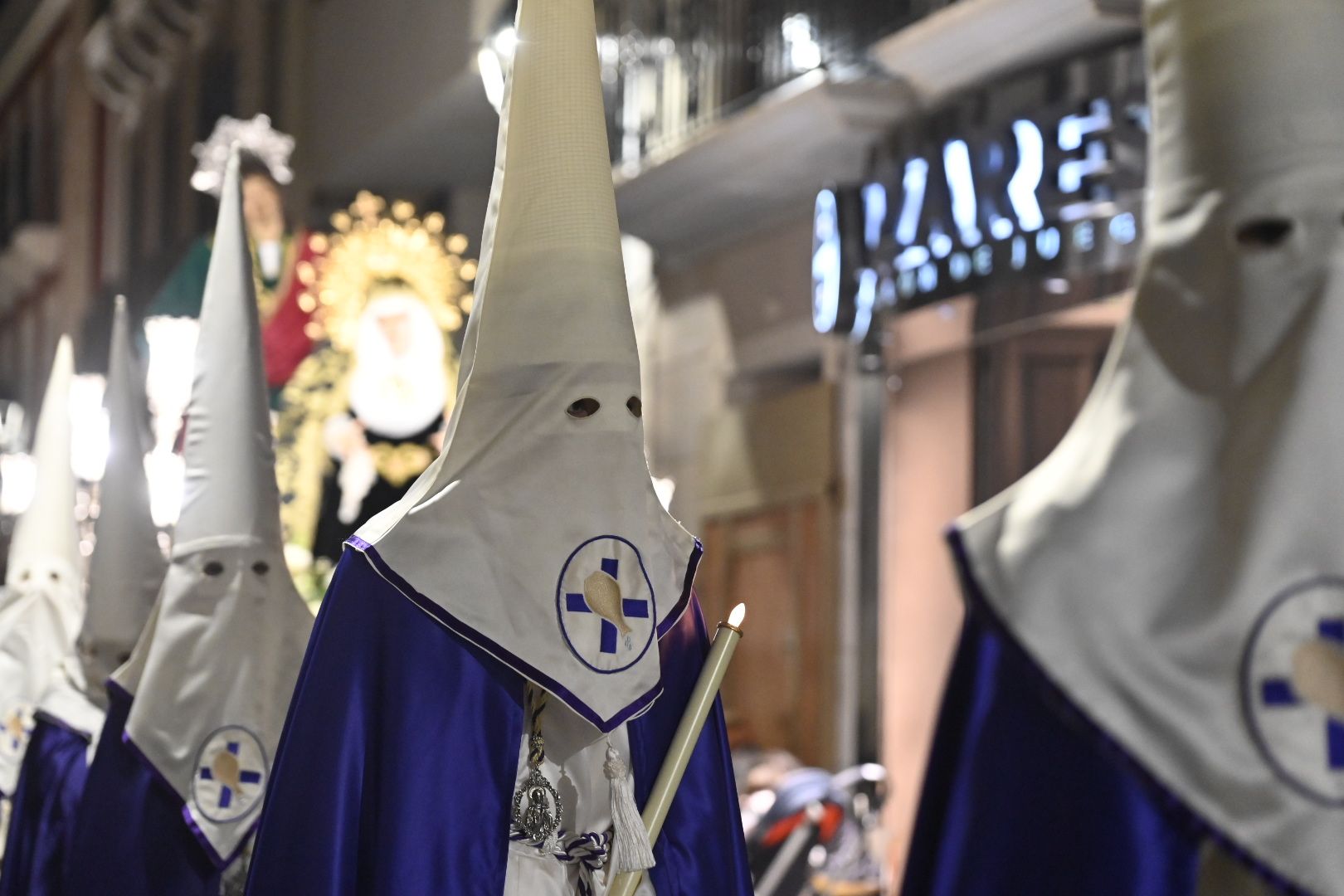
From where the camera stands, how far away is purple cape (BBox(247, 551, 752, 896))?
8.84 ft

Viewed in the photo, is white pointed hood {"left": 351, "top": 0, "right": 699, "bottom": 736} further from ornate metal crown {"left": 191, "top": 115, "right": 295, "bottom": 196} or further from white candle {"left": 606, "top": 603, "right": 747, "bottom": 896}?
ornate metal crown {"left": 191, "top": 115, "right": 295, "bottom": 196}

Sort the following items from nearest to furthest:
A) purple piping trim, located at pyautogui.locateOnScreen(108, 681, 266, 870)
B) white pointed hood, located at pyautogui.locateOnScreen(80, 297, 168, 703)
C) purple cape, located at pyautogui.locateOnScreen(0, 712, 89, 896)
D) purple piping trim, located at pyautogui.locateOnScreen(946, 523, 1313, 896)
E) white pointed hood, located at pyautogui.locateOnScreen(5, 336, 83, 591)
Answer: purple piping trim, located at pyautogui.locateOnScreen(946, 523, 1313, 896)
purple piping trim, located at pyautogui.locateOnScreen(108, 681, 266, 870)
purple cape, located at pyautogui.locateOnScreen(0, 712, 89, 896)
white pointed hood, located at pyautogui.locateOnScreen(80, 297, 168, 703)
white pointed hood, located at pyautogui.locateOnScreen(5, 336, 83, 591)

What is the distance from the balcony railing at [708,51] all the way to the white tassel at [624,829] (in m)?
6.56

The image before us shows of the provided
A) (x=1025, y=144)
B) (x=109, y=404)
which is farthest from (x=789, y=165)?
(x=109, y=404)

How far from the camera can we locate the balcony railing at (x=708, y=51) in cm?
949

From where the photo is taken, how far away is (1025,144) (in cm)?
816

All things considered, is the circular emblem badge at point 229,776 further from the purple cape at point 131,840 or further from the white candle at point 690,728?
the white candle at point 690,728

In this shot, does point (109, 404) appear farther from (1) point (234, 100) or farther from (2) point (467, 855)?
(1) point (234, 100)

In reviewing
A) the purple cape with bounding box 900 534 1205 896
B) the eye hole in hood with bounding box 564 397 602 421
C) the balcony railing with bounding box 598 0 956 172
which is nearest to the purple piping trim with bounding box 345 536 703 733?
the eye hole in hood with bounding box 564 397 602 421

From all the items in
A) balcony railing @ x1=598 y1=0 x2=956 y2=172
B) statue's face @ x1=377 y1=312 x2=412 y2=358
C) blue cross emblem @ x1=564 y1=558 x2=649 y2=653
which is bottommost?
blue cross emblem @ x1=564 y1=558 x2=649 y2=653

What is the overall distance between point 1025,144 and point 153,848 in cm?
555

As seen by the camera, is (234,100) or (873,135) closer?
(873,135)

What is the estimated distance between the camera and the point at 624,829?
8.98 feet

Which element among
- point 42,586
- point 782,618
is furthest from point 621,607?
point 782,618
